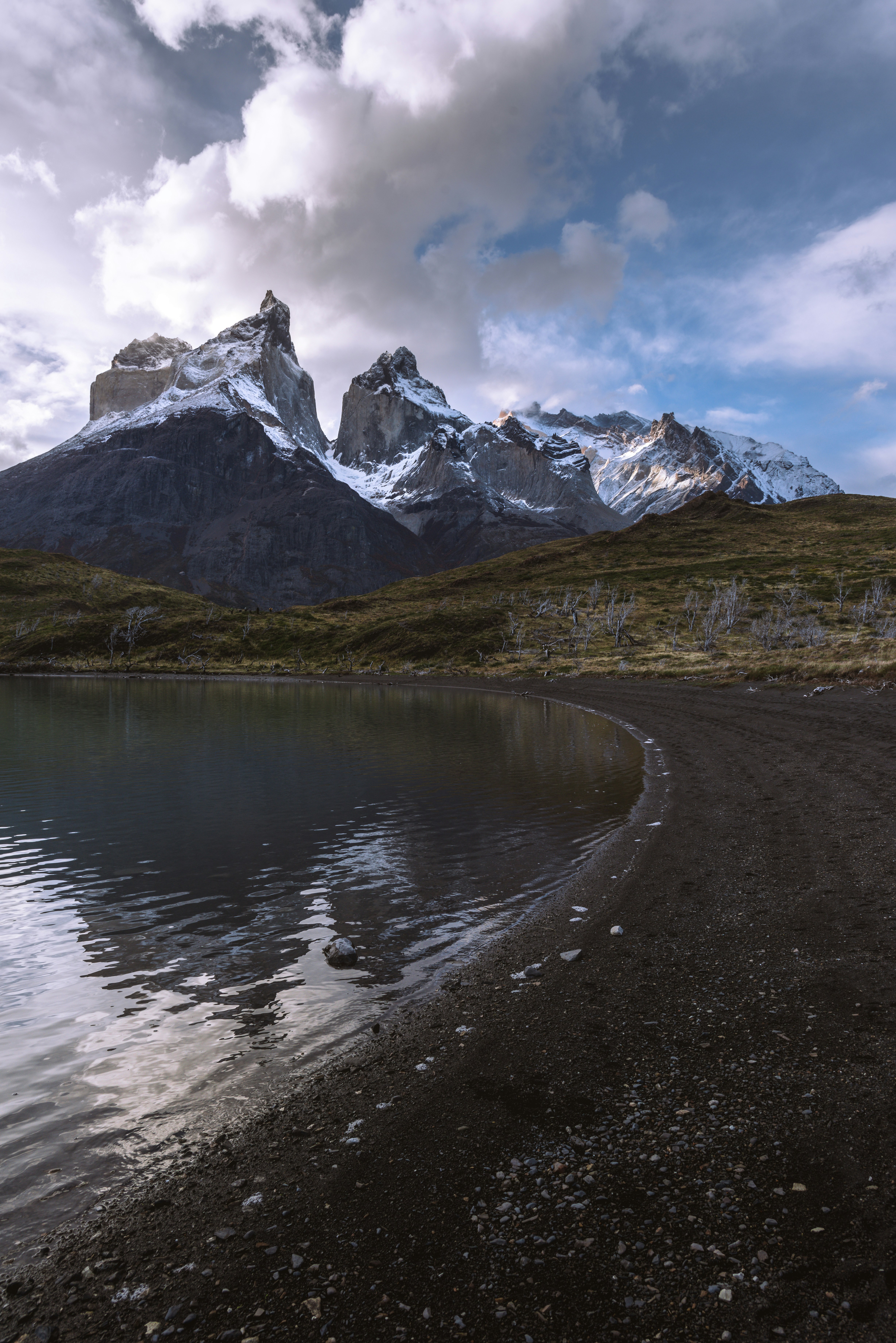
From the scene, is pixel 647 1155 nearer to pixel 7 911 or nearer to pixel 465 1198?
pixel 465 1198

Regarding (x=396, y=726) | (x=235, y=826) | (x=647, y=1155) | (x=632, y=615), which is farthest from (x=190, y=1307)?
(x=632, y=615)

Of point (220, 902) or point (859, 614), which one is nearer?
point (220, 902)

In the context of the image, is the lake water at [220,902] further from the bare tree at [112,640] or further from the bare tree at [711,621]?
the bare tree at [112,640]

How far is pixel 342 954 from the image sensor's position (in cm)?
1046

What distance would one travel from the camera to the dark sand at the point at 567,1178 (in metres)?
4.15

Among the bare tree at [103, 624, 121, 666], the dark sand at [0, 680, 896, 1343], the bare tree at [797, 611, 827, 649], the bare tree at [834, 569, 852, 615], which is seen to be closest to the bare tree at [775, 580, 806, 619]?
the bare tree at [797, 611, 827, 649]

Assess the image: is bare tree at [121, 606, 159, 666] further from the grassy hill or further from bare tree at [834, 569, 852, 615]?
bare tree at [834, 569, 852, 615]

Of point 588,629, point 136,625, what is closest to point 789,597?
point 588,629

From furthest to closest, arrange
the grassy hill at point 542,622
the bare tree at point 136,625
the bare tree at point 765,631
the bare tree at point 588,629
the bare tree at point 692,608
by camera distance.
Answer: the bare tree at point 136,625 < the bare tree at point 692,608 < the bare tree at point 588,629 < the grassy hill at point 542,622 < the bare tree at point 765,631

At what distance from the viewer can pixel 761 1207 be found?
4766mm

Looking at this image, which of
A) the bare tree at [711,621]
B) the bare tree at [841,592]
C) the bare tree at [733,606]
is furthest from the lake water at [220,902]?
the bare tree at [841,592]

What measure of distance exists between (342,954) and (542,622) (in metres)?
120

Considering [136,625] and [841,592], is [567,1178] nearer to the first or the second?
[841,592]

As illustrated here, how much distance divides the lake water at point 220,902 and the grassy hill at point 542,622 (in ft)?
130
